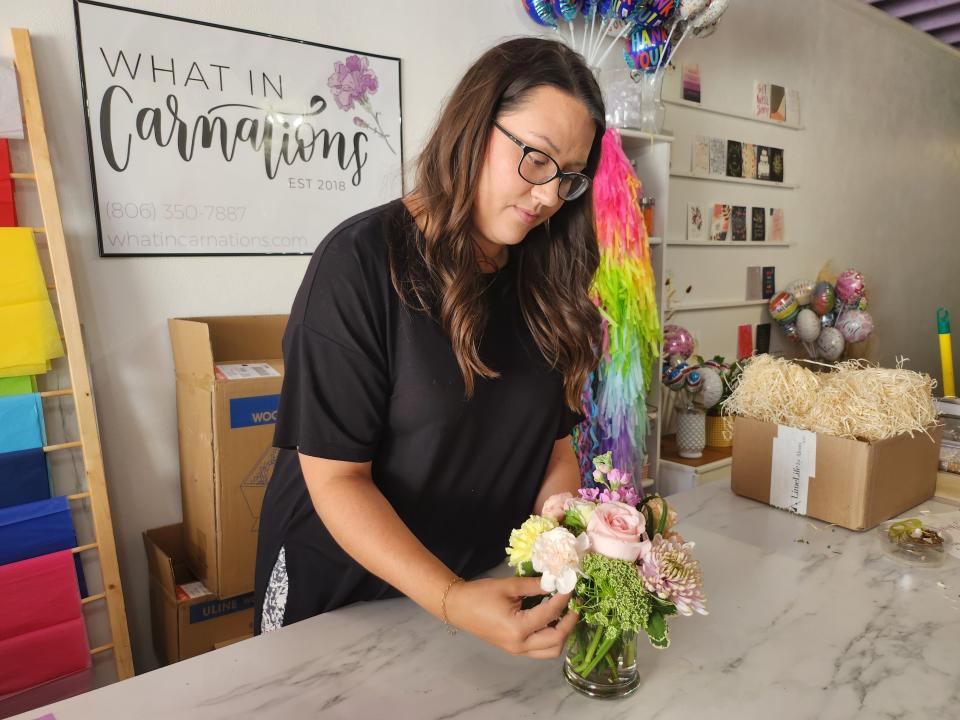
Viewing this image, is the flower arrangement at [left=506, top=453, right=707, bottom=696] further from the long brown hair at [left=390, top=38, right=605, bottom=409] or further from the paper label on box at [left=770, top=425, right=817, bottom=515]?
the paper label on box at [left=770, top=425, right=817, bottom=515]

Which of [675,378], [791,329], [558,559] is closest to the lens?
[558,559]

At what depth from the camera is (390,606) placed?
111cm

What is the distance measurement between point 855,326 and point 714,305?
0.99 meters

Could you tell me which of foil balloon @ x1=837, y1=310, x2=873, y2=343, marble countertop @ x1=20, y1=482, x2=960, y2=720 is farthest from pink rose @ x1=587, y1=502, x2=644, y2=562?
foil balloon @ x1=837, y1=310, x2=873, y2=343

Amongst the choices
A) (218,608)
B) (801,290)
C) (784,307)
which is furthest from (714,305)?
(218,608)

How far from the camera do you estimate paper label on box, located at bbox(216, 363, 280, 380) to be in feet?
6.53

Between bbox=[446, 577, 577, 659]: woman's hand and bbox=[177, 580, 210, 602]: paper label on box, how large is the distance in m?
1.43

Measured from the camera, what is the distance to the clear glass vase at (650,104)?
9.66ft

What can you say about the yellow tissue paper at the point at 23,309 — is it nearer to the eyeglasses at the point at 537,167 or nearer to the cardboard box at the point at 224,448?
the cardboard box at the point at 224,448

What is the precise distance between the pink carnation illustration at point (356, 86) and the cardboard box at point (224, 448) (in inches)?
38.0

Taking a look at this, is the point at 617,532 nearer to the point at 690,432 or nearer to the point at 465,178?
the point at 465,178

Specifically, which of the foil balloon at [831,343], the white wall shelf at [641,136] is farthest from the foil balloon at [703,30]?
the foil balloon at [831,343]

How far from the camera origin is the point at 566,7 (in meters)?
2.73

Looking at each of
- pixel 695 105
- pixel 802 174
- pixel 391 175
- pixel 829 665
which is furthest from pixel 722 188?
pixel 829 665
